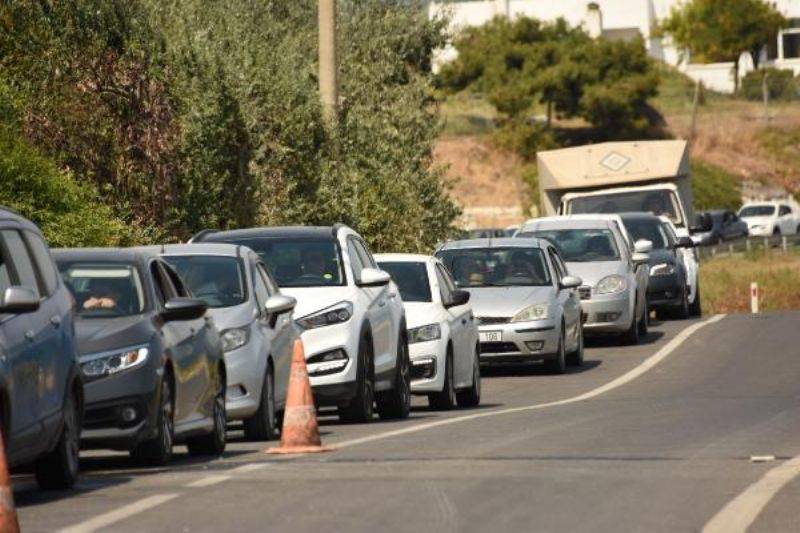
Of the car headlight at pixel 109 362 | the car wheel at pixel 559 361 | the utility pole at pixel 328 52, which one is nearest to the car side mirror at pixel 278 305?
the car headlight at pixel 109 362

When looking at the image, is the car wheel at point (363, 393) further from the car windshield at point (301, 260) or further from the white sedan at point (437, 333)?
the white sedan at point (437, 333)

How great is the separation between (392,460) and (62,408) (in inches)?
99.6

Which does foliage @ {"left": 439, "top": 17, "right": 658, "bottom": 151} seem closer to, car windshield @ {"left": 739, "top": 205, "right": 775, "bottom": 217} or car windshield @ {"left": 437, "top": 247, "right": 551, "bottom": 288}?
car windshield @ {"left": 739, "top": 205, "right": 775, "bottom": 217}

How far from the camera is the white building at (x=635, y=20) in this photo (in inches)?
4803

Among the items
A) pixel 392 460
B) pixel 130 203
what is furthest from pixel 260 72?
pixel 392 460

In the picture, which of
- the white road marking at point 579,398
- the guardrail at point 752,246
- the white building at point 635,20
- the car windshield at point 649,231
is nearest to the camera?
the white road marking at point 579,398

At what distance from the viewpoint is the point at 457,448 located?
50.7 ft

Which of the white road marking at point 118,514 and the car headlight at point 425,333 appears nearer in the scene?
the white road marking at point 118,514

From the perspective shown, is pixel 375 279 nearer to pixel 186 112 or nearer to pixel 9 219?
pixel 9 219

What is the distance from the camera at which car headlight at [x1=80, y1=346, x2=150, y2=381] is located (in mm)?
14156

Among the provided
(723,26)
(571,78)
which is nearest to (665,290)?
(571,78)

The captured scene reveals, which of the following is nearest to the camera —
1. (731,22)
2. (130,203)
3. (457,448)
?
(457,448)

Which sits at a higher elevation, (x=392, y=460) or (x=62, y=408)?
(x=62, y=408)

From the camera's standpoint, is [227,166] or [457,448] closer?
[457,448]
